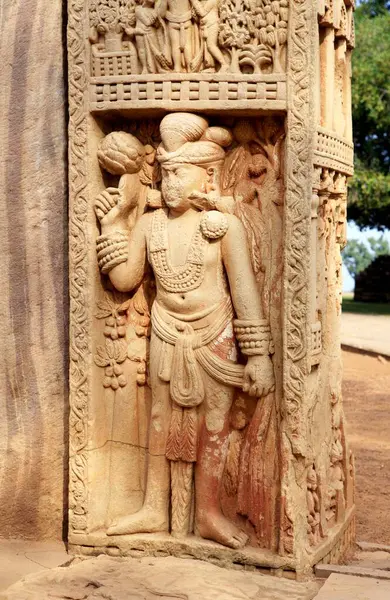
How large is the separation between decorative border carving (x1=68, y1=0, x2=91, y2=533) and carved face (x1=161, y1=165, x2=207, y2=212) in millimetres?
448

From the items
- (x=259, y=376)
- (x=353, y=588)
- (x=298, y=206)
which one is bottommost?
(x=353, y=588)

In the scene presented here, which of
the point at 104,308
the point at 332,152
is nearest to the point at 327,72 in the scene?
the point at 332,152

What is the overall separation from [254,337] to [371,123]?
15969mm

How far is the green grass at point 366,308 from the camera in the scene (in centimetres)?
1917

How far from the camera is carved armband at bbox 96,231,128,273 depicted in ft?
16.0

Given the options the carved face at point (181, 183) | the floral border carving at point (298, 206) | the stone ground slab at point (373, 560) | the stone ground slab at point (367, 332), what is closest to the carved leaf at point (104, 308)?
the carved face at point (181, 183)

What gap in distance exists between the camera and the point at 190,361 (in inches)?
188

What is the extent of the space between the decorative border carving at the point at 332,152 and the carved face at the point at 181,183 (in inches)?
23.6

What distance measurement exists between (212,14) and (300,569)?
2812 millimetres

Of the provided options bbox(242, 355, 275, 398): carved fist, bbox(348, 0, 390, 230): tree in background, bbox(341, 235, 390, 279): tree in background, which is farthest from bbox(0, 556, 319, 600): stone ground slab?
bbox(341, 235, 390, 279): tree in background

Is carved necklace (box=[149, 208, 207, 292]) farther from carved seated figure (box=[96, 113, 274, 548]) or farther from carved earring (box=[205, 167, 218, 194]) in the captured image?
carved earring (box=[205, 167, 218, 194])

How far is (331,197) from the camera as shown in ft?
16.6

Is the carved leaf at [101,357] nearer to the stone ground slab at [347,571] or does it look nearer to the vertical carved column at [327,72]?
the stone ground slab at [347,571]

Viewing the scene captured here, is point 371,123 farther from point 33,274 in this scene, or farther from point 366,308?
point 33,274
